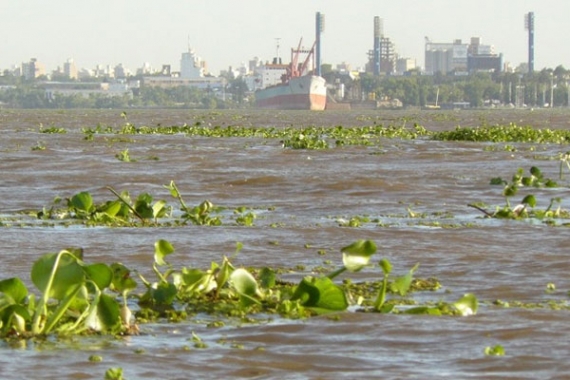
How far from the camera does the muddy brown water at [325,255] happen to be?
656cm

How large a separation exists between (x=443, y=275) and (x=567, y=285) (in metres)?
0.92

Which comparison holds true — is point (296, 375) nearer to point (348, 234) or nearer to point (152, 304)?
point (152, 304)

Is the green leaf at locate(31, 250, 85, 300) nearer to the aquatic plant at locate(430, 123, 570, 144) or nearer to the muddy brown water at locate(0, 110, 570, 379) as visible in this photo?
the muddy brown water at locate(0, 110, 570, 379)

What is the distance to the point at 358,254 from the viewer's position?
7.57 meters

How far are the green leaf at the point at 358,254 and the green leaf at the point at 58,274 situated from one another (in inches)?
55.9

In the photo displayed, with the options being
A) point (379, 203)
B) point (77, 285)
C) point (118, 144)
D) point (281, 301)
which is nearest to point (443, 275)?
point (281, 301)

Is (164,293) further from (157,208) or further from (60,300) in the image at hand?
(157,208)

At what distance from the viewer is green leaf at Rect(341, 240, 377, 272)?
7.52 meters

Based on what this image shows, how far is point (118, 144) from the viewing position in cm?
3288

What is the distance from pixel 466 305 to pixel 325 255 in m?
3.19

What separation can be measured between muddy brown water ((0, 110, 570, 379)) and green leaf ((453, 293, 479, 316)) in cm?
8

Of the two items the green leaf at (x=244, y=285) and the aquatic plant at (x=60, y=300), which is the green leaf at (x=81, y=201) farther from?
the aquatic plant at (x=60, y=300)

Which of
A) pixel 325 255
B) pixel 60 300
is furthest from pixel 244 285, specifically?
pixel 325 255

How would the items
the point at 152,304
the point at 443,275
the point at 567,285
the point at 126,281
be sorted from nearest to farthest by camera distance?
Answer: the point at 126,281 → the point at 152,304 → the point at 567,285 → the point at 443,275
